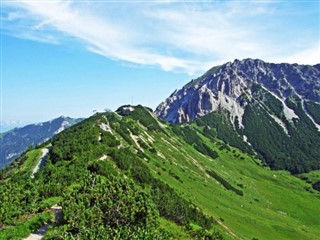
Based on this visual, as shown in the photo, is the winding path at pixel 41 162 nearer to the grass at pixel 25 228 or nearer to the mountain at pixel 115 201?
the mountain at pixel 115 201

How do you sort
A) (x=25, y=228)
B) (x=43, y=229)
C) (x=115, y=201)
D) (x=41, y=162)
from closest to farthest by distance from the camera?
1. (x=25, y=228)
2. (x=115, y=201)
3. (x=43, y=229)
4. (x=41, y=162)

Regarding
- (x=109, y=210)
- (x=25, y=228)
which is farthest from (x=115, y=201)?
(x=25, y=228)

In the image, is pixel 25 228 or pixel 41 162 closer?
pixel 25 228

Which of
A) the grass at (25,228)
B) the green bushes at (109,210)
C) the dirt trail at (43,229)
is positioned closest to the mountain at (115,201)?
the green bushes at (109,210)

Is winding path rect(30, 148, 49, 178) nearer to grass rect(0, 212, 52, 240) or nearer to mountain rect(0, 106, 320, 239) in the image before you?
mountain rect(0, 106, 320, 239)

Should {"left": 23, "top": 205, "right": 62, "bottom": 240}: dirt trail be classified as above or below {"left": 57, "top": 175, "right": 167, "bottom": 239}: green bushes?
below

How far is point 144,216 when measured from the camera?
5181 cm

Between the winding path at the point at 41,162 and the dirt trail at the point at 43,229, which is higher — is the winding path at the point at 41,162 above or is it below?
above

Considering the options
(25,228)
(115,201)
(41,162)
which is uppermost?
(41,162)

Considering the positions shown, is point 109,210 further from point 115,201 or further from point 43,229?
point 43,229

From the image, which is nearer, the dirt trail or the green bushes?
the green bushes

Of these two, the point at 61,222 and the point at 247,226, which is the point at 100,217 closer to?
the point at 61,222

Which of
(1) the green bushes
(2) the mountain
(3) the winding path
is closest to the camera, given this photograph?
(1) the green bushes

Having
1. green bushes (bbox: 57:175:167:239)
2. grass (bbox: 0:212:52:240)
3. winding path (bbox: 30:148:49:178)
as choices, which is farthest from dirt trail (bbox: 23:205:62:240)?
winding path (bbox: 30:148:49:178)
